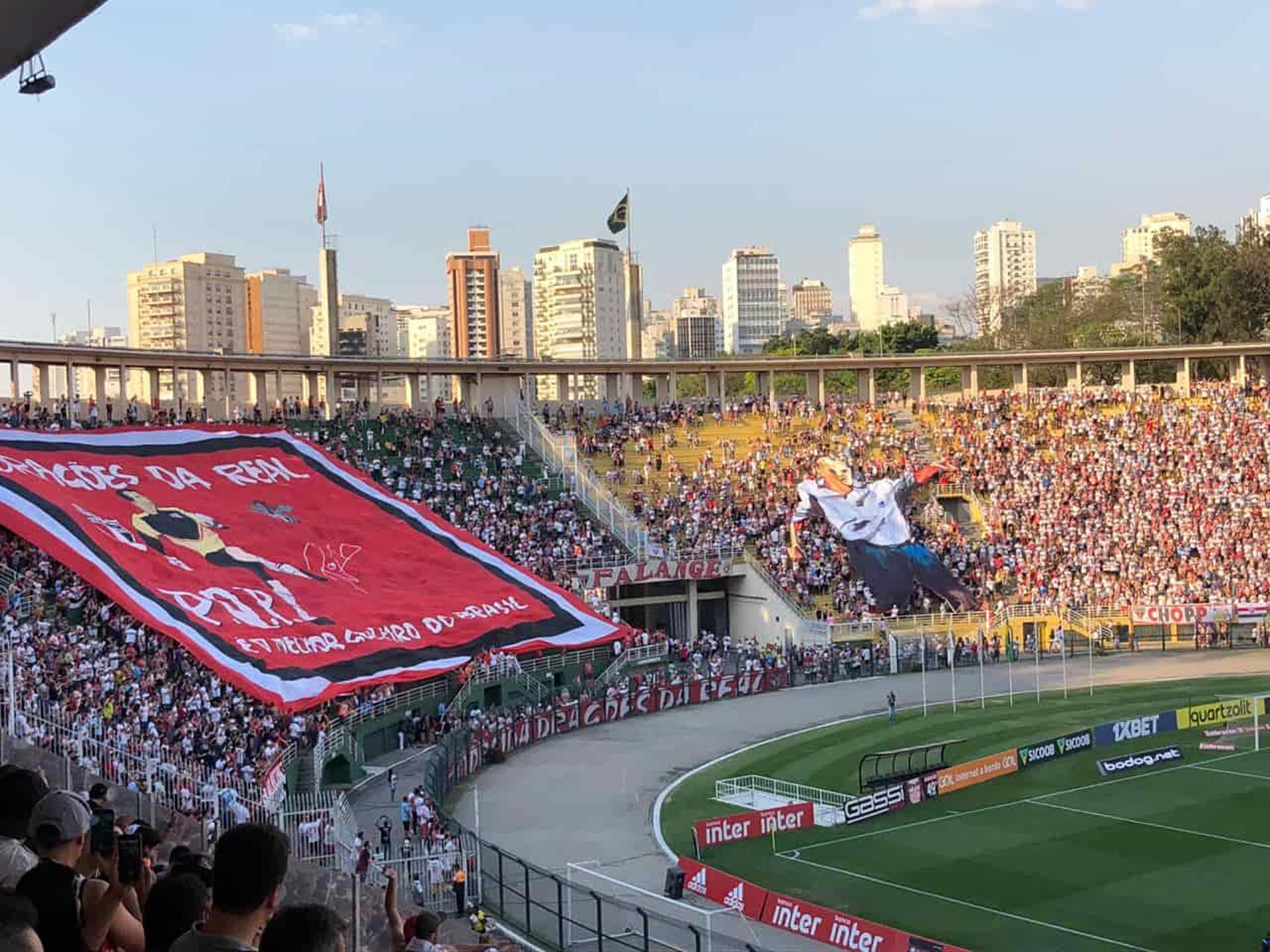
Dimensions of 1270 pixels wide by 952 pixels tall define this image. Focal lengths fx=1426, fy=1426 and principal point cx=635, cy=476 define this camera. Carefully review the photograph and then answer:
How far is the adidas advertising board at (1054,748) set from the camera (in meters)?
35.0

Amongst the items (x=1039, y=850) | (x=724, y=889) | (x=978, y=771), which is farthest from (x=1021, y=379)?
(x=724, y=889)

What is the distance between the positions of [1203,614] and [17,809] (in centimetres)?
5324

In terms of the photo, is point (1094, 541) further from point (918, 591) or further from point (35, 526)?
point (35, 526)

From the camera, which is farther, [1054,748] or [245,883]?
[1054,748]

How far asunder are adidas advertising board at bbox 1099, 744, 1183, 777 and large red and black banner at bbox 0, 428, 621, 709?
13009 mm

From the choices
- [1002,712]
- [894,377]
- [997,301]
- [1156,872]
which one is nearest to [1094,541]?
[1002,712]

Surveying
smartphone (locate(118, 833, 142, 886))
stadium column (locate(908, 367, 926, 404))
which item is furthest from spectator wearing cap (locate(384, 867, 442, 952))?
stadium column (locate(908, 367, 926, 404))

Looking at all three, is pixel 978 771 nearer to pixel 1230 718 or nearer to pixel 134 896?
pixel 1230 718

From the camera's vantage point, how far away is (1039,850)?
27.3 m

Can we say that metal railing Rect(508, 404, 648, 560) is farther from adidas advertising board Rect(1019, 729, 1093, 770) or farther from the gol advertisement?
the gol advertisement

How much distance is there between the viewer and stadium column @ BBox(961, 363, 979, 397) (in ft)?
236

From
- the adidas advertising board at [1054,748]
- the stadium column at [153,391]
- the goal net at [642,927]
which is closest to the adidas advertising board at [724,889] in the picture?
the goal net at [642,927]

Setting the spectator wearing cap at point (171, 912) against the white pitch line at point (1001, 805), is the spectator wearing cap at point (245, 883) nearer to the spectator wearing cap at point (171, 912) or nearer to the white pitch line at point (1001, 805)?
the spectator wearing cap at point (171, 912)

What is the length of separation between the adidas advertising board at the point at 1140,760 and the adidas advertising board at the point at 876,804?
6.03 metres
